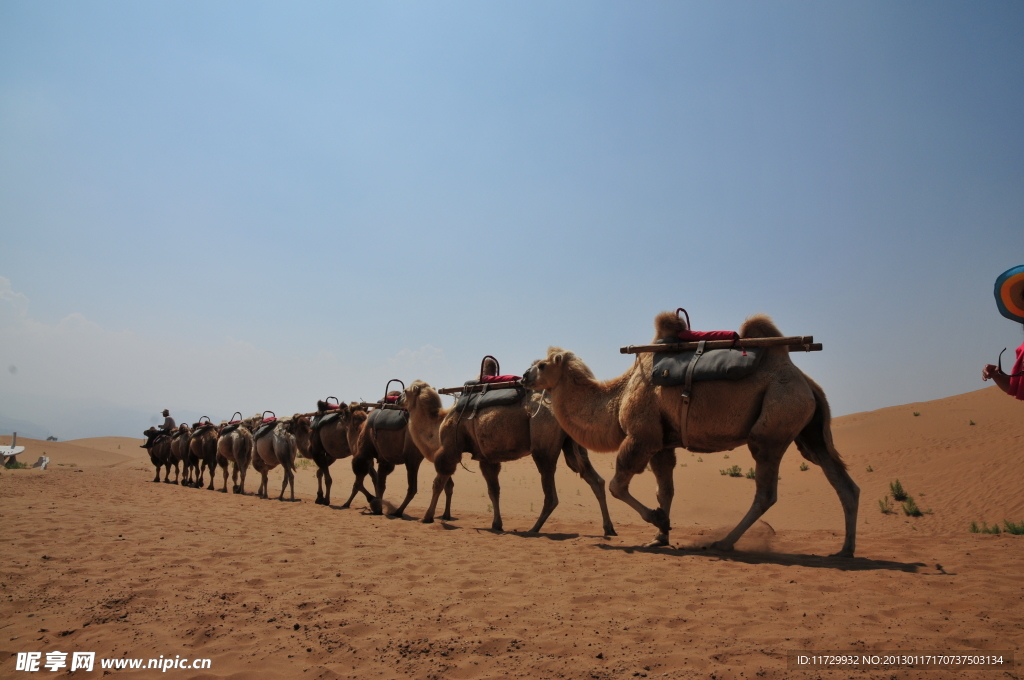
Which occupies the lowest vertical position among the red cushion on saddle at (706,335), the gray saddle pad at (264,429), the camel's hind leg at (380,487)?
the camel's hind leg at (380,487)

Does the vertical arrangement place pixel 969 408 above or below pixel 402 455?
above

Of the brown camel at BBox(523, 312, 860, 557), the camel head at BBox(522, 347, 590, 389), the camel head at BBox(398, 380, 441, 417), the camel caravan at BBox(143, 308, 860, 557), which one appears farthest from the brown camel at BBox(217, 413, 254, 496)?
the brown camel at BBox(523, 312, 860, 557)

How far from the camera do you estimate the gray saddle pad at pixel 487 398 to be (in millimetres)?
9758

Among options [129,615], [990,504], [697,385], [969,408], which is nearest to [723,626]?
[697,385]

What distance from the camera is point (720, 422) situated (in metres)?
6.54

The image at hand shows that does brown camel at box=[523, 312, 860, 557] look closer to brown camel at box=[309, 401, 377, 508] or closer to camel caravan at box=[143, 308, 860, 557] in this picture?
camel caravan at box=[143, 308, 860, 557]

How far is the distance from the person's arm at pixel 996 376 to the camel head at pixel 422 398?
8.45 metres

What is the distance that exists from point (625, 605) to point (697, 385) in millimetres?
3069

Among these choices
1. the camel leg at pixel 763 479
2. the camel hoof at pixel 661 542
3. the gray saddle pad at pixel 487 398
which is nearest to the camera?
the camel leg at pixel 763 479

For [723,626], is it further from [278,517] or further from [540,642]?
[278,517]

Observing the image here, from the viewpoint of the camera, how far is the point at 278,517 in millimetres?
10930

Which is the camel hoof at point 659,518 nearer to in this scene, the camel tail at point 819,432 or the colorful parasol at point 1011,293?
the camel tail at point 819,432

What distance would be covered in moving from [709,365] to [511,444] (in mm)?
4024

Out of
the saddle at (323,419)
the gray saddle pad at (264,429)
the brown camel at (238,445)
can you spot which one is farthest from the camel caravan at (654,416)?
the brown camel at (238,445)
